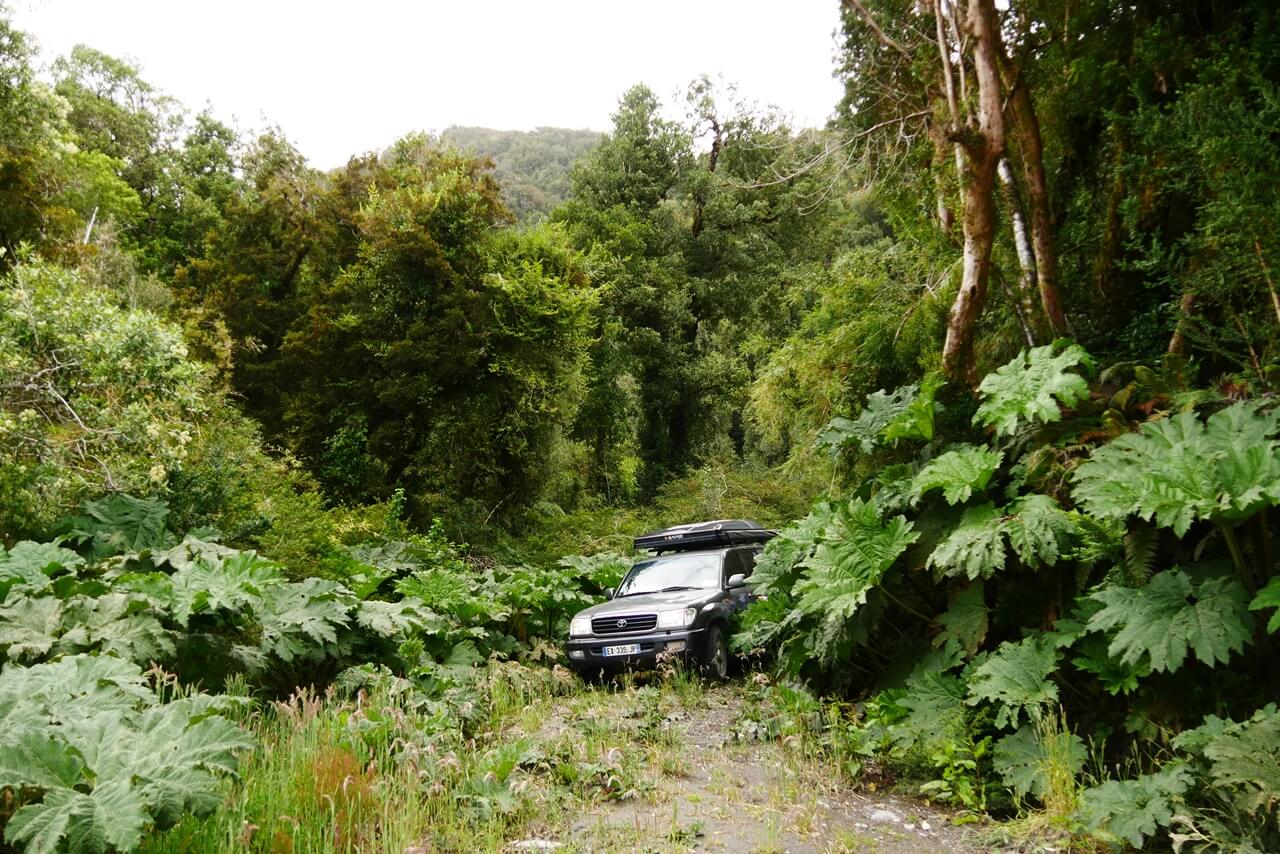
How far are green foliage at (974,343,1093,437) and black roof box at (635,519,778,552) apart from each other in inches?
199

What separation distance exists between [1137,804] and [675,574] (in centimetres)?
627

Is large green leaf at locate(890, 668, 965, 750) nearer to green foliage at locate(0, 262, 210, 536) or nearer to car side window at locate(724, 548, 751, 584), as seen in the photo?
car side window at locate(724, 548, 751, 584)

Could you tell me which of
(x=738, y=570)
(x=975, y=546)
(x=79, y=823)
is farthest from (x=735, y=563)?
(x=79, y=823)

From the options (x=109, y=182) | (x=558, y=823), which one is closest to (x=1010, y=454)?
(x=558, y=823)

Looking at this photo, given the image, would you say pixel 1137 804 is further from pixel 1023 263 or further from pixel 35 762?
pixel 1023 263

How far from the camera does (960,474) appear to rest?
5070mm

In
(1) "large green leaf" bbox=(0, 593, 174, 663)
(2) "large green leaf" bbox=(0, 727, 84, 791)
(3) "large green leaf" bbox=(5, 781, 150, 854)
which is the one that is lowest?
(3) "large green leaf" bbox=(5, 781, 150, 854)

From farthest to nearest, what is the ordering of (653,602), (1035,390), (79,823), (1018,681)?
(653,602) → (1035,390) → (1018,681) → (79,823)

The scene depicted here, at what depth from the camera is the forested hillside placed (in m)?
46.6

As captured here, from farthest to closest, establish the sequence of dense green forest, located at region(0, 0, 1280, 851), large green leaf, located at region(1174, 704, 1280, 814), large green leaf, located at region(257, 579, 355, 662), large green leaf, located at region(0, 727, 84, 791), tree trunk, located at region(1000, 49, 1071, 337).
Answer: tree trunk, located at region(1000, 49, 1071, 337), large green leaf, located at region(257, 579, 355, 662), dense green forest, located at region(0, 0, 1280, 851), large green leaf, located at region(1174, 704, 1280, 814), large green leaf, located at region(0, 727, 84, 791)

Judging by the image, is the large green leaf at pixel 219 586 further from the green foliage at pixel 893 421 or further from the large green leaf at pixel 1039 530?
the large green leaf at pixel 1039 530

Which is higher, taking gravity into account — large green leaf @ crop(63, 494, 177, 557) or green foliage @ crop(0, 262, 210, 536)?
green foliage @ crop(0, 262, 210, 536)

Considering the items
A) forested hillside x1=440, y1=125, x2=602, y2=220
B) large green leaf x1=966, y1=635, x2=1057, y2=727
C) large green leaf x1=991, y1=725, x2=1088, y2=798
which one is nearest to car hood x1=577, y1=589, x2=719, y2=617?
large green leaf x1=966, y1=635, x2=1057, y2=727

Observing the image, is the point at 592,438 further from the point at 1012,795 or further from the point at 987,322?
the point at 1012,795
